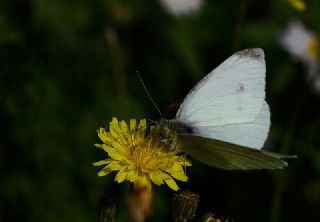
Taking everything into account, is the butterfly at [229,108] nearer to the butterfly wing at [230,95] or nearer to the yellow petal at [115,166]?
the butterfly wing at [230,95]

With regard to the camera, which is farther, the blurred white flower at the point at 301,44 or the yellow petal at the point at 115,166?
the blurred white flower at the point at 301,44

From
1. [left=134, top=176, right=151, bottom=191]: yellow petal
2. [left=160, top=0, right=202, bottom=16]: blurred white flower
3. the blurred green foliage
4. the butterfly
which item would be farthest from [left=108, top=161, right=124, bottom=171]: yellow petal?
[left=160, top=0, right=202, bottom=16]: blurred white flower

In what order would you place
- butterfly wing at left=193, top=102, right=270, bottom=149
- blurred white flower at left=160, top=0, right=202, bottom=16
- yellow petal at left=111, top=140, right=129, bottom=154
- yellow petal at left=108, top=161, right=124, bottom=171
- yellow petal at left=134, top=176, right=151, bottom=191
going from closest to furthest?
yellow petal at left=134, top=176, right=151, bottom=191
yellow petal at left=108, top=161, right=124, bottom=171
yellow petal at left=111, top=140, right=129, bottom=154
butterfly wing at left=193, top=102, right=270, bottom=149
blurred white flower at left=160, top=0, right=202, bottom=16

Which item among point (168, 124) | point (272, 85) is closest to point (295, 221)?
point (272, 85)

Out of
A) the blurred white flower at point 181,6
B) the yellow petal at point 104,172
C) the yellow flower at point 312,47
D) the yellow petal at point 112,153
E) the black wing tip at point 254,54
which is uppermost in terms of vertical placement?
the blurred white flower at point 181,6

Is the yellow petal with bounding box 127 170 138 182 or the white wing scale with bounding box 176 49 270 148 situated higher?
the white wing scale with bounding box 176 49 270 148

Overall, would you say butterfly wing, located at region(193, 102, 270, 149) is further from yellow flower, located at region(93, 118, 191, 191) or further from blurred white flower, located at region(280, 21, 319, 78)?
blurred white flower, located at region(280, 21, 319, 78)

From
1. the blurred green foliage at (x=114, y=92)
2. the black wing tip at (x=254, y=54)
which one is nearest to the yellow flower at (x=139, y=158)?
the black wing tip at (x=254, y=54)

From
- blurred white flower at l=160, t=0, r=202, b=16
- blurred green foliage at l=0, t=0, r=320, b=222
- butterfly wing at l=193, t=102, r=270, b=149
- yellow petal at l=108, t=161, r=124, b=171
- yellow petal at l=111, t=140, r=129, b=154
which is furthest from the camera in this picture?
blurred white flower at l=160, t=0, r=202, b=16

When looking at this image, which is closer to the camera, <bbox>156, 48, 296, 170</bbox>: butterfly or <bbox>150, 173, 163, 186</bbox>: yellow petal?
<bbox>150, 173, 163, 186</bbox>: yellow petal
